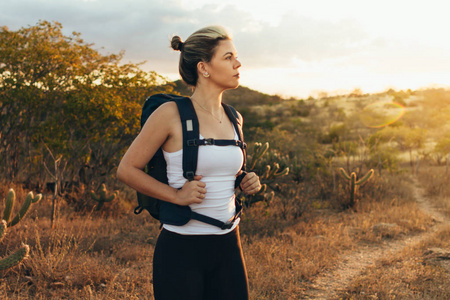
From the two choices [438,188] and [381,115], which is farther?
[381,115]

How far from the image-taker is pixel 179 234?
6.05 feet

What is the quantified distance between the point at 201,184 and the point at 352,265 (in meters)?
4.68

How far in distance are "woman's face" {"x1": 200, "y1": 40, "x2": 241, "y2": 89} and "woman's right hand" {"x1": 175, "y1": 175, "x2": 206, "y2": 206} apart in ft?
1.73

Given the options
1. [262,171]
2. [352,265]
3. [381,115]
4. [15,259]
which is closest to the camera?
[15,259]

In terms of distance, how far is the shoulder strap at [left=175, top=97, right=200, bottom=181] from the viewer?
1.77m

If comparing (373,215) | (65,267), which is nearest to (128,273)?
(65,267)

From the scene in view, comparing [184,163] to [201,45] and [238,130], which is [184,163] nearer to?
[238,130]

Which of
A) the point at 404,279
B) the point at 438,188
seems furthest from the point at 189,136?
the point at 438,188

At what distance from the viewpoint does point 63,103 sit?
327 inches

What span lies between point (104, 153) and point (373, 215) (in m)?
6.26

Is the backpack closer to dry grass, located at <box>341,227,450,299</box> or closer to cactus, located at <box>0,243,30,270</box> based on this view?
cactus, located at <box>0,243,30,270</box>

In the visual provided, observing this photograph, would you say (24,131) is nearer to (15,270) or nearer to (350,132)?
(15,270)

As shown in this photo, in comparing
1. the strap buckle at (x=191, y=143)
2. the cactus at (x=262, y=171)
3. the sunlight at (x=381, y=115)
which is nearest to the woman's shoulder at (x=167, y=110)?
the strap buckle at (x=191, y=143)

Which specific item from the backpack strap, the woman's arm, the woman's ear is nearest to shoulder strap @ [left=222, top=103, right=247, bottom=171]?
the backpack strap
